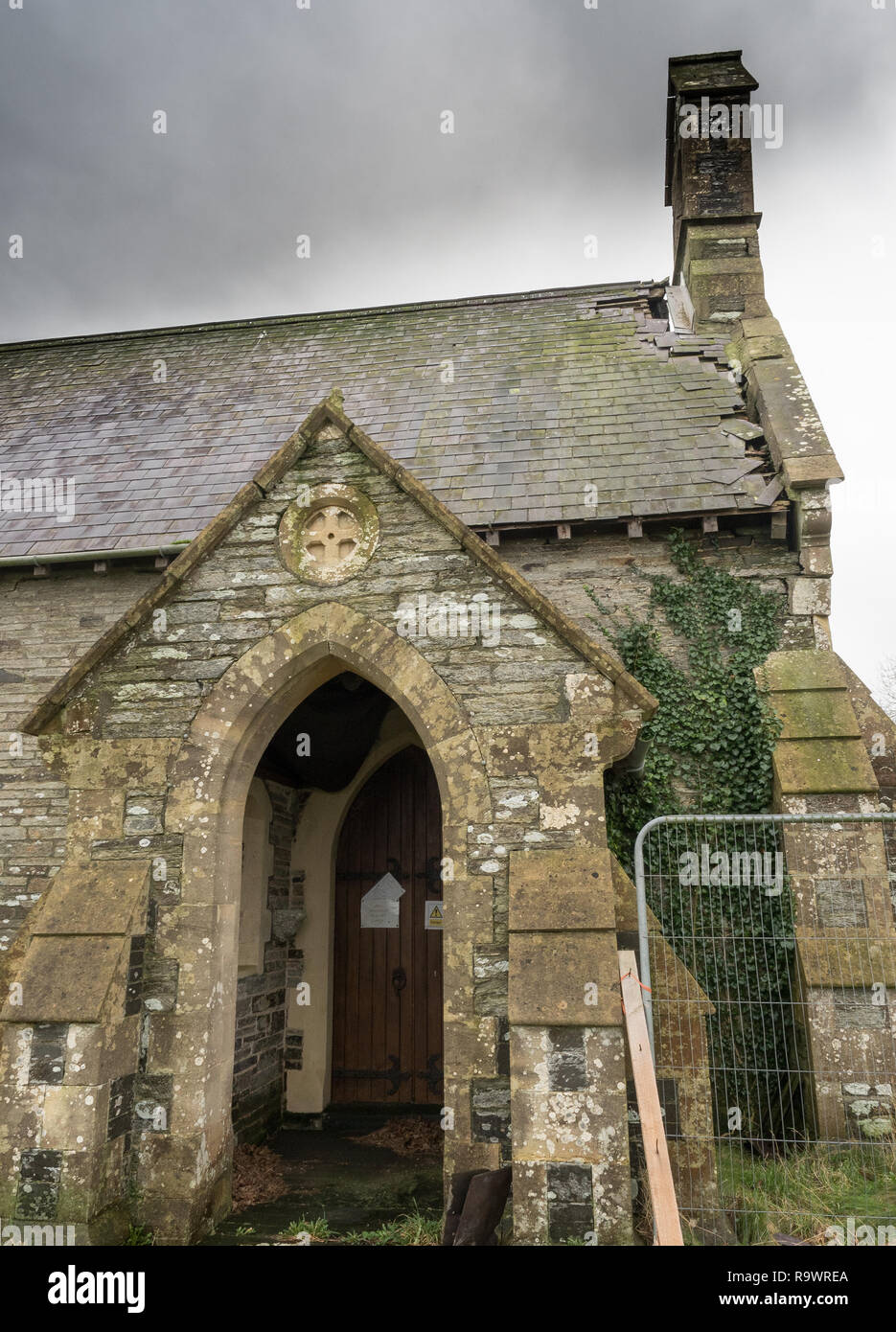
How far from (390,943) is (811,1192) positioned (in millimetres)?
4372

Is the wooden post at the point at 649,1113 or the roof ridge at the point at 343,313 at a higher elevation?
the roof ridge at the point at 343,313

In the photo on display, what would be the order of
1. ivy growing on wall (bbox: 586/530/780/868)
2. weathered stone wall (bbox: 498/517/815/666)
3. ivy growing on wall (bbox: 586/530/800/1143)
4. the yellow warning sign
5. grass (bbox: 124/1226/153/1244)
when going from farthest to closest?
the yellow warning sign, weathered stone wall (bbox: 498/517/815/666), ivy growing on wall (bbox: 586/530/780/868), ivy growing on wall (bbox: 586/530/800/1143), grass (bbox: 124/1226/153/1244)

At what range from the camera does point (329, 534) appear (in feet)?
17.5

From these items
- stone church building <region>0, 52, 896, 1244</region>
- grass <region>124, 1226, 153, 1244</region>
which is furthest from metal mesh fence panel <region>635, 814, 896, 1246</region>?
grass <region>124, 1226, 153, 1244</region>

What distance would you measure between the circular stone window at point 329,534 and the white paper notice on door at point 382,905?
13.8ft

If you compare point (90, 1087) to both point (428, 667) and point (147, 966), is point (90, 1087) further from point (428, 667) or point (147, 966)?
point (428, 667)

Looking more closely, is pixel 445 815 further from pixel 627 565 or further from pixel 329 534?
pixel 627 565

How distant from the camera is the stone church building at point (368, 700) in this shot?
4.46 metres

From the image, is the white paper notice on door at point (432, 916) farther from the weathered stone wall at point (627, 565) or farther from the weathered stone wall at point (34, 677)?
the weathered stone wall at point (34, 677)

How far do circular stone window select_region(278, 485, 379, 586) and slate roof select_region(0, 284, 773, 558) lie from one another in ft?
9.39

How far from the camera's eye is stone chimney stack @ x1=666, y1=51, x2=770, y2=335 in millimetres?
10789

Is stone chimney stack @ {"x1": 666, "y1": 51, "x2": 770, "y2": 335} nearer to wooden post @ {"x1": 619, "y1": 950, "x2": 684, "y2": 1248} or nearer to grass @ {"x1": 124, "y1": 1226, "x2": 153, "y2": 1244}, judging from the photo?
wooden post @ {"x1": 619, "y1": 950, "x2": 684, "y2": 1248}

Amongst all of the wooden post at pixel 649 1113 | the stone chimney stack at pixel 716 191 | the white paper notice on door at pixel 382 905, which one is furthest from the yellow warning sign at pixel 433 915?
the stone chimney stack at pixel 716 191
